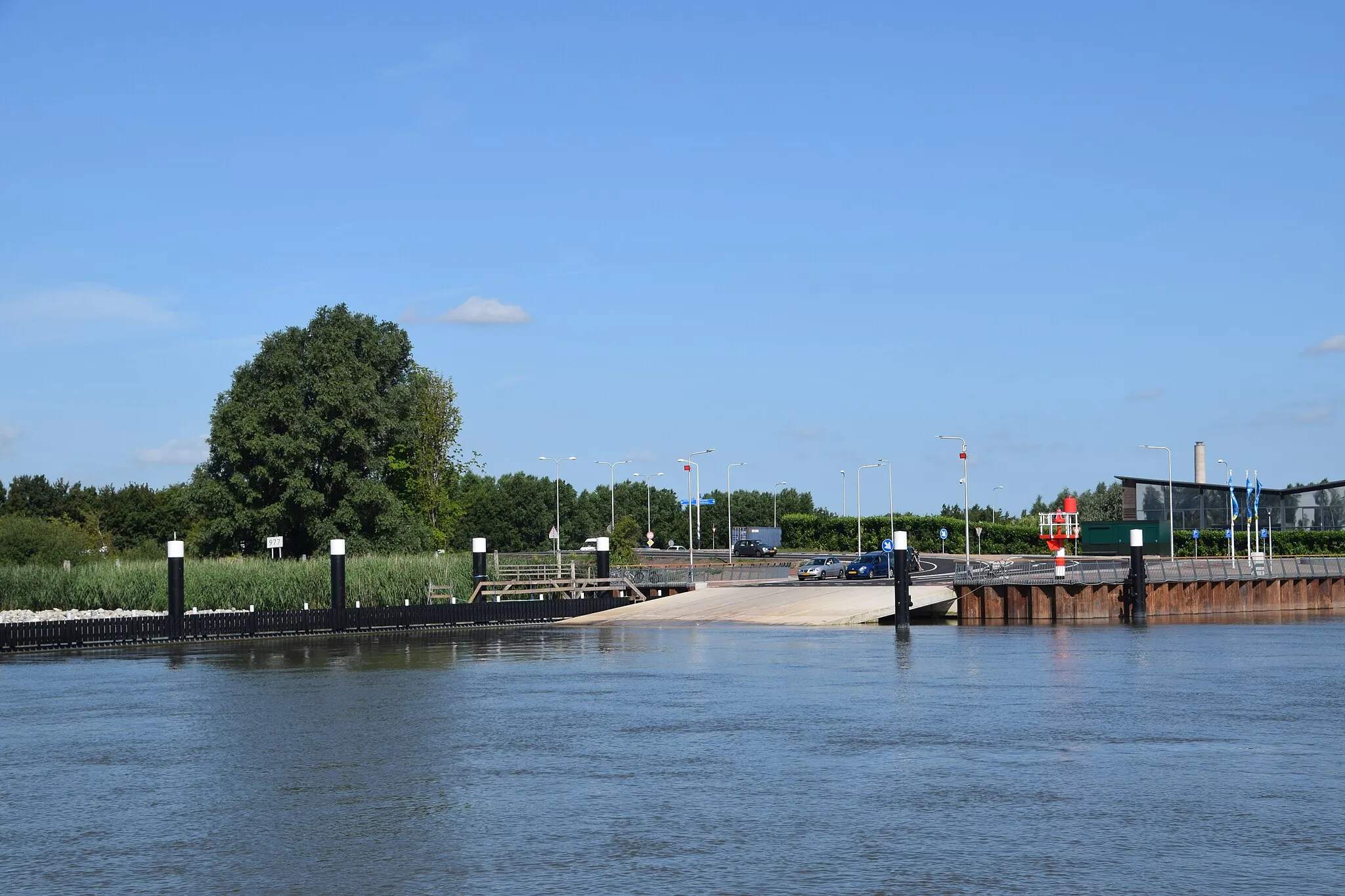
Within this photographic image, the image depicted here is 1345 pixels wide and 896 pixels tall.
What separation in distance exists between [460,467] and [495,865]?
3568 inches

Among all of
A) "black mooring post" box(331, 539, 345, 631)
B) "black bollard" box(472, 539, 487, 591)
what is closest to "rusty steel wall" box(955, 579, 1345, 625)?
"black bollard" box(472, 539, 487, 591)

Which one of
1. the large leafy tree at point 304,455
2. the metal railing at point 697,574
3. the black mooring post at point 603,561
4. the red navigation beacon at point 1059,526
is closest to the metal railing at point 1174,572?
the red navigation beacon at point 1059,526

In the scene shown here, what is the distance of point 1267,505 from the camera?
12062 cm

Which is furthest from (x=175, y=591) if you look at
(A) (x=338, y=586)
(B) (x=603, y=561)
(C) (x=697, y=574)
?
(C) (x=697, y=574)

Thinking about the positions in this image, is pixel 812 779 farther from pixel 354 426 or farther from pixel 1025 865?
pixel 354 426

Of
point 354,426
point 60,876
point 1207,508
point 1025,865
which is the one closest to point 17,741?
point 60,876

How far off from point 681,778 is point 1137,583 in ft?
165

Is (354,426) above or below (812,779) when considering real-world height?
above

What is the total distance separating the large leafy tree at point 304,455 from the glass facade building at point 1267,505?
65715mm

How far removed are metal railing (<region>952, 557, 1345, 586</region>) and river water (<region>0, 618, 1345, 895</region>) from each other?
81.9 ft

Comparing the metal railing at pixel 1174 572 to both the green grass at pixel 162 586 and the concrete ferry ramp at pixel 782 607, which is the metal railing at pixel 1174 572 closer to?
the concrete ferry ramp at pixel 782 607

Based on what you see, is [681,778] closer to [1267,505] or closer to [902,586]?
[902,586]

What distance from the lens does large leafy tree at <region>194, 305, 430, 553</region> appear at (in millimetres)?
83375

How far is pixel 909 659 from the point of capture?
46344mm
